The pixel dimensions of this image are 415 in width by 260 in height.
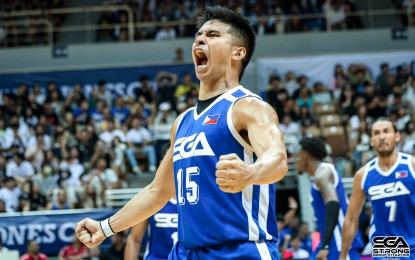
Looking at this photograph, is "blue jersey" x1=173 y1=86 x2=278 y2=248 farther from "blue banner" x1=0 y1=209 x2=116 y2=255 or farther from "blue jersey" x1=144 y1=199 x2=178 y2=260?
"blue banner" x1=0 y1=209 x2=116 y2=255

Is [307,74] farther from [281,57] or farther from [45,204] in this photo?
[45,204]

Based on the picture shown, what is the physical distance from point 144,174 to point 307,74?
246 inches

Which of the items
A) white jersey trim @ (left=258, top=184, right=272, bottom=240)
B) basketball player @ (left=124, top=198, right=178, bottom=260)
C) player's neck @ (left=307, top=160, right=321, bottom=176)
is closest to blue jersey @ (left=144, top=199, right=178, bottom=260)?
basketball player @ (left=124, top=198, right=178, bottom=260)

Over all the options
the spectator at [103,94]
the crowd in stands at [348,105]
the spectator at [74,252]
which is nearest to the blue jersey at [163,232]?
the spectator at [74,252]

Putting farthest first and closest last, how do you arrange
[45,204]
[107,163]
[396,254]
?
[107,163] < [45,204] < [396,254]

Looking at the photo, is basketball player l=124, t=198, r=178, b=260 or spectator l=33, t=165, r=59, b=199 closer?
basketball player l=124, t=198, r=178, b=260

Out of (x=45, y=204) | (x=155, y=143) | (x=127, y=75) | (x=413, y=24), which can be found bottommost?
(x=45, y=204)

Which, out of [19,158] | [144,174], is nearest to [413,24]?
[144,174]

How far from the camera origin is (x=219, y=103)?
5.07 m

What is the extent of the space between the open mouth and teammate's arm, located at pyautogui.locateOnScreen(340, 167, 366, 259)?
4010mm

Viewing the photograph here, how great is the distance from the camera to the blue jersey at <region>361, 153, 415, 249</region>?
8242 mm

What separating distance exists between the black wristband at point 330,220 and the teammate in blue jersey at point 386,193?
0.18 metres

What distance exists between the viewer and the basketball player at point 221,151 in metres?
4.80

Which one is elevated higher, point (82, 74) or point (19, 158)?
point (82, 74)
